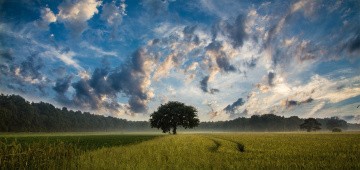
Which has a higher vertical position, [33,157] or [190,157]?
[33,157]

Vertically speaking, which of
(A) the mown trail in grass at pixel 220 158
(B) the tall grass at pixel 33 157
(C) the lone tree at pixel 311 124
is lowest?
(A) the mown trail in grass at pixel 220 158

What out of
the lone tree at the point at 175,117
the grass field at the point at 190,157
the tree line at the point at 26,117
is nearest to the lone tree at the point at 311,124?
the lone tree at the point at 175,117

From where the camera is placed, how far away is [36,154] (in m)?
12.2

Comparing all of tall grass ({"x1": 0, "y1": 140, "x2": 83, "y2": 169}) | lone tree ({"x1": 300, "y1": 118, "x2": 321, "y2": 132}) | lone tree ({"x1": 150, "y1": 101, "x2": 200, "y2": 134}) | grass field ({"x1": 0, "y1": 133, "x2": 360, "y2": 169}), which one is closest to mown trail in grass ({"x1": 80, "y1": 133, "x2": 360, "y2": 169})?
grass field ({"x1": 0, "y1": 133, "x2": 360, "y2": 169})

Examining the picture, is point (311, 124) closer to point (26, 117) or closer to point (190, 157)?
point (26, 117)

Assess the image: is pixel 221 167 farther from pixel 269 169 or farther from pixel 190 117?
pixel 190 117

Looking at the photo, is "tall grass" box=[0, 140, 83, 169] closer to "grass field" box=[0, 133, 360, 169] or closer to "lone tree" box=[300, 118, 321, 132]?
"grass field" box=[0, 133, 360, 169]

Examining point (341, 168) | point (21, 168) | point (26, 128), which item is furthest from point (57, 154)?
point (26, 128)

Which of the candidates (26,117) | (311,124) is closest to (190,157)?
(26,117)

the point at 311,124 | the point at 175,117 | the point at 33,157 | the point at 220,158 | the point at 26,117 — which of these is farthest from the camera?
the point at 311,124

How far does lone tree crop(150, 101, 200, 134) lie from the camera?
9369cm

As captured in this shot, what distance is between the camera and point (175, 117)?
307 ft

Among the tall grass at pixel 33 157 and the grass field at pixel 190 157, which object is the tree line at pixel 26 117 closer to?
the grass field at pixel 190 157

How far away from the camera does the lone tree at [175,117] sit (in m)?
93.7
